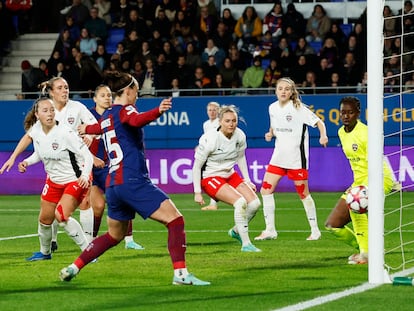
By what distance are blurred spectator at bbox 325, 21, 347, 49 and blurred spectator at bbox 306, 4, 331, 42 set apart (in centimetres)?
42

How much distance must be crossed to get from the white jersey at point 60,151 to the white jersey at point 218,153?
2143 millimetres

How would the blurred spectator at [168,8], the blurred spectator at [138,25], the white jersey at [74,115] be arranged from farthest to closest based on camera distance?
the blurred spectator at [168,8] → the blurred spectator at [138,25] → the white jersey at [74,115]

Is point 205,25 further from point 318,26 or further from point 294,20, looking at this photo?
point 318,26

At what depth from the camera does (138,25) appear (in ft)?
93.9

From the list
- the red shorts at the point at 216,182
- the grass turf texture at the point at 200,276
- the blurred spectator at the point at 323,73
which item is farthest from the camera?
the blurred spectator at the point at 323,73

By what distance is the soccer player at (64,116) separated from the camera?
43.6 ft

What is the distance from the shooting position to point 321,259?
12.5 m

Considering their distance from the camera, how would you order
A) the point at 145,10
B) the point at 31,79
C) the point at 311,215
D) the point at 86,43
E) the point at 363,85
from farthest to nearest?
the point at 145,10 < the point at 86,43 < the point at 31,79 < the point at 363,85 < the point at 311,215

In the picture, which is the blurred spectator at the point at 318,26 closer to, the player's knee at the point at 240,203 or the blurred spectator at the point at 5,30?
the blurred spectator at the point at 5,30

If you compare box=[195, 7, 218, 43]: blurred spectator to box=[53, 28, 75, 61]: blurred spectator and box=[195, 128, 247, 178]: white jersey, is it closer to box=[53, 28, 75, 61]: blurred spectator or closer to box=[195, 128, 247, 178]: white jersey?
box=[53, 28, 75, 61]: blurred spectator

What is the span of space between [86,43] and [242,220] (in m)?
15.8

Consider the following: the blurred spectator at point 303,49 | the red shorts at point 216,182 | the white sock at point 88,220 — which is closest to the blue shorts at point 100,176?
the white sock at point 88,220

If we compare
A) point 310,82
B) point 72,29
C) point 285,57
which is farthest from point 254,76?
point 72,29

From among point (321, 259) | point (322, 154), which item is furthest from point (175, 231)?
point (322, 154)
